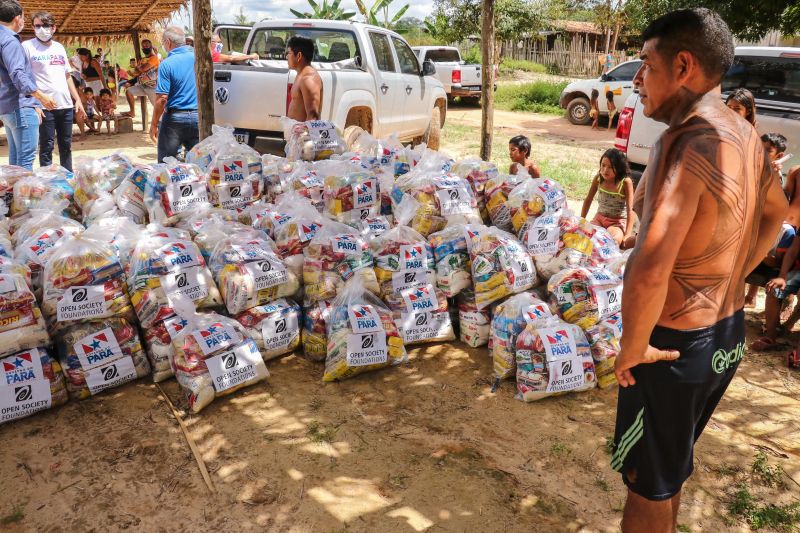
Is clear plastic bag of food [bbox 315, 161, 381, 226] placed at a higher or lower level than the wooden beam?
lower

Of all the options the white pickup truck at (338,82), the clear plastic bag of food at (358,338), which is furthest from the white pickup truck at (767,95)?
the clear plastic bag of food at (358,338)

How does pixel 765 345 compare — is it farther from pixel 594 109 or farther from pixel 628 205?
pixel 594 109

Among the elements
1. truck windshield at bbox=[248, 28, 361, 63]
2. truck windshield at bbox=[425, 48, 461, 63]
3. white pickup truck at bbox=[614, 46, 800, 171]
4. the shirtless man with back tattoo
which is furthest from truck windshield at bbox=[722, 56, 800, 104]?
truck windshield at bbox=[425, 48, 461, 63]

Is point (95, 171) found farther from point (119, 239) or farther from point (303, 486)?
point (303, 486)

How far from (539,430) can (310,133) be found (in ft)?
10.1

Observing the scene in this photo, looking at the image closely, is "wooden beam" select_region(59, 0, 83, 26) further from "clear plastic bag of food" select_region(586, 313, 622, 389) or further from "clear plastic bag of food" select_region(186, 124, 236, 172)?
"clear plastic bag of food" select_region(586, 313, 622, 389)

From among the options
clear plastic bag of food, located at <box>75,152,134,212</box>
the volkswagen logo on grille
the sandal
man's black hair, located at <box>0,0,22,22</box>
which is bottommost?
the sandal

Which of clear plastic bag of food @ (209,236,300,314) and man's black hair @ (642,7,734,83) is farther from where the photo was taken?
clear plastic bag of food @ (209,236,300,314)

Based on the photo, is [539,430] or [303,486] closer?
[303,486]

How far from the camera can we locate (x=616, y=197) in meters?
4.82

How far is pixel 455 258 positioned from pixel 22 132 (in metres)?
4.54

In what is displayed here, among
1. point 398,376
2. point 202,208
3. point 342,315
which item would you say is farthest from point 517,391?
point 202,208

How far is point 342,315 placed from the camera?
3.38 metres

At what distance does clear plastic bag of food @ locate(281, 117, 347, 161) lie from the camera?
4.88m
